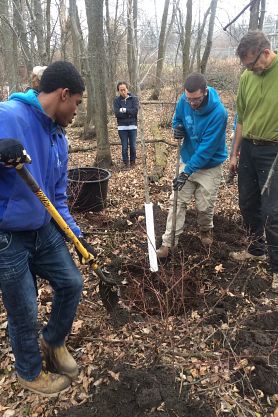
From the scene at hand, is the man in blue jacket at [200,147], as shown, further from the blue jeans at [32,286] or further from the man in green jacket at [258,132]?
the blue jeans at [32,286]

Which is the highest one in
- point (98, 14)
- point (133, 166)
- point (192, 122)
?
point (98, 14)

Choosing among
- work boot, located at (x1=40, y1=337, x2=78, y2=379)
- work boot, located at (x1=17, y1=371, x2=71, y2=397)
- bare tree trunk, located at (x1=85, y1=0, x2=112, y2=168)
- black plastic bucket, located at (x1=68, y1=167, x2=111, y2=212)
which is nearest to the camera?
work boot, located at (x1=17, y1=371, x2=71, y2=397)

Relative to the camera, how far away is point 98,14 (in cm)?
665

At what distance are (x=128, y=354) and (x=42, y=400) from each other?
741mm

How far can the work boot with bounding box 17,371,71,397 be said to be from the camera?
2.54m

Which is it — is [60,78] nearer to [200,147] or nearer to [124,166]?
[200,147]

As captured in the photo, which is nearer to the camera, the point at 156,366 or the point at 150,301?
the point at 156,366

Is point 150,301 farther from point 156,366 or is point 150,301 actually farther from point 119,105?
point 119,105

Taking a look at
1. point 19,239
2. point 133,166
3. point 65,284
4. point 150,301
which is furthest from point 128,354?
point 133,166

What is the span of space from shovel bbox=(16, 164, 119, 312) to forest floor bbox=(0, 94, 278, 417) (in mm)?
236

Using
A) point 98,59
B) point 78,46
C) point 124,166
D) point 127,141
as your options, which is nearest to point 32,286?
point 98,59

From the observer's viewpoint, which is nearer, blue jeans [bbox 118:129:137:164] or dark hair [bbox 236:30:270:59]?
dark hair [bbox 236:30:270:59]

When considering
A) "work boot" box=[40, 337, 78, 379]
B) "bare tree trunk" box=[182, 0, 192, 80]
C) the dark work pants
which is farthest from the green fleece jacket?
"bare tree trunk" box=[182, 0, 192, 80]

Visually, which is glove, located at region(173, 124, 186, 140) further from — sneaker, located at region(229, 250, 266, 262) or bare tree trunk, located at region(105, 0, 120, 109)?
bare tree trunk, located at region(105, 0, 120, 109)
